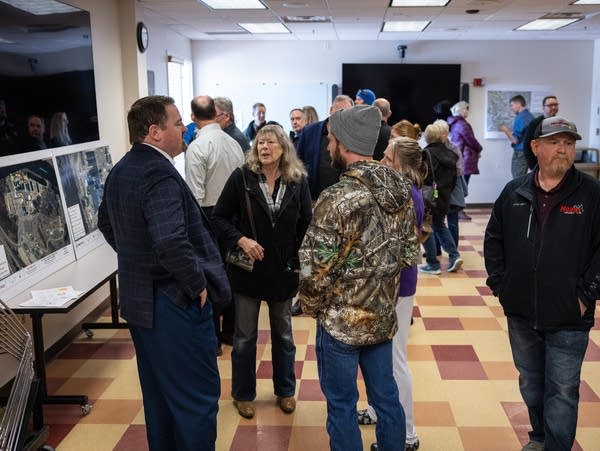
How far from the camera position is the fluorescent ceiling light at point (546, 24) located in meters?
7.60

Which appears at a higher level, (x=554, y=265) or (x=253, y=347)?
(x=554, y=265)

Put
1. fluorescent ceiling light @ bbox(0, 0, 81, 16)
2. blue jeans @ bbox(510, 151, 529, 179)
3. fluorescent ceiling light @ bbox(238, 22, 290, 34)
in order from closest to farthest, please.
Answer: fluorescent ceiling light @ bbox(0, 0, 81, 16)
fluorescent ceiling light @ bbox(238, 22, 290, 34)
blue jeans @ bbox(510, 151, 529, 179)

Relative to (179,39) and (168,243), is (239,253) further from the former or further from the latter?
(179,39)

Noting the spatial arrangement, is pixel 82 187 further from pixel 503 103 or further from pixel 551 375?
pixel 503 103

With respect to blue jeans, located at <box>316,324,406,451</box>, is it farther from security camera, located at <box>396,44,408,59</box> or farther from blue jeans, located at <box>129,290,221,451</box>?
security camera, located at <box>396,44,408,59</box>

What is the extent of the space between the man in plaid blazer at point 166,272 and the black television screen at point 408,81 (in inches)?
297

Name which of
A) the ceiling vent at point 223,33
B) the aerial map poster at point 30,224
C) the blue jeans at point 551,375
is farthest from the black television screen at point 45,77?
the ceiling vent at point 223,33

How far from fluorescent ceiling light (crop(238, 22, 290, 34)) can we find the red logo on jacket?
19.5ft

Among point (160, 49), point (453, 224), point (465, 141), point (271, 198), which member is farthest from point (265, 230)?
point (465, 141)

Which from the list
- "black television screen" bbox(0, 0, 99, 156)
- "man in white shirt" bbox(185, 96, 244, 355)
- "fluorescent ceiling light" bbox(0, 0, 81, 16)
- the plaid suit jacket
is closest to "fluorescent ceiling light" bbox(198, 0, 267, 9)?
"black television screen" bbox(0, 0, 99, 156)

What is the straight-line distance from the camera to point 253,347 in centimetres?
317

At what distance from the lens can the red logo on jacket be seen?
232cm

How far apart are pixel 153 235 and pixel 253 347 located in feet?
3.93

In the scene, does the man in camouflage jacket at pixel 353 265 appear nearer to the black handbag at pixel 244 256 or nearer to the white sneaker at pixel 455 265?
the black handbag at pixel 244 256
